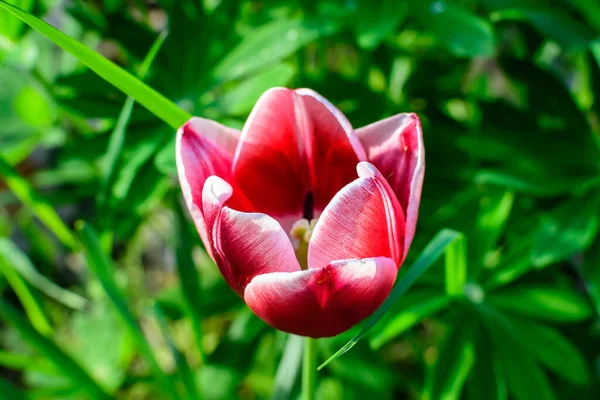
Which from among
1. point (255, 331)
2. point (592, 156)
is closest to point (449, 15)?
point (592, 156)

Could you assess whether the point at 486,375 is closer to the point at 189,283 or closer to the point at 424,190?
the point at 424,190

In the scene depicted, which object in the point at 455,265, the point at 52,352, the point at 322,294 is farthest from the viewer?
the point at 52,352

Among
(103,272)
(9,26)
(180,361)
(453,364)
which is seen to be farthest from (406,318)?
(9,26)

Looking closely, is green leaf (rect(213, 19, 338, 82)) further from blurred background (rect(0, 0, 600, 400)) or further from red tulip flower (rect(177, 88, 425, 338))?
red tulip flower (rect(177, 88, 425, 338))

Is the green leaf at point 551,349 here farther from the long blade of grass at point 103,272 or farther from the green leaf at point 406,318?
the long blade of grass at point 103,272

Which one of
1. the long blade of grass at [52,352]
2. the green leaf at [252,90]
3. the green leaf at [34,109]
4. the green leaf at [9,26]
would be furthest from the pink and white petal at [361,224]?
the green leaf at [34,109]

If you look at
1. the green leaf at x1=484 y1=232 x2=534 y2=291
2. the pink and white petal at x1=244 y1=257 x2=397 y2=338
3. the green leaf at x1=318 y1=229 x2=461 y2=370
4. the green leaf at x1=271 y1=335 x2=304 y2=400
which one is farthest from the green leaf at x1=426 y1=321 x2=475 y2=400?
the pink and white petal at x1=244 y1=257 x2=397 y2=338
